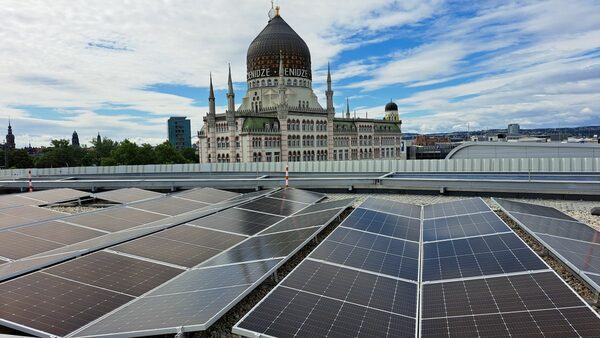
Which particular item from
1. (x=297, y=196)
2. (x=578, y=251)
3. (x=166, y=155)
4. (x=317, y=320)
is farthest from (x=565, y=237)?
(x=166, y=155)

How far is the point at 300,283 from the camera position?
28.9 ft

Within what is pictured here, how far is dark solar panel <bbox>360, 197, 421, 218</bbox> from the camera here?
55.1ft

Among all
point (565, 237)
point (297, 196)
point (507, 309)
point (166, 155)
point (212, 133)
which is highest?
point (212, 133)

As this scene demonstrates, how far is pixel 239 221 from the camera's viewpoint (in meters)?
15.4

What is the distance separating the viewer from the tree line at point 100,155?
89.8 metres

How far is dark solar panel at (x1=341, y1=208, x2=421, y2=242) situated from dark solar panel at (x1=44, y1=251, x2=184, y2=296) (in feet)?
20.6

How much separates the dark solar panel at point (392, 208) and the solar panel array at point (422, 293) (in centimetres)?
396

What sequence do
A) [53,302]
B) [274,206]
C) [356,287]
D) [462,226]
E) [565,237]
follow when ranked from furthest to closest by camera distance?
[274,206] → [462,226] → [565,237] → [356,287] → [53,302]

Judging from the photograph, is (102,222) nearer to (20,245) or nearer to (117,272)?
(20,245)

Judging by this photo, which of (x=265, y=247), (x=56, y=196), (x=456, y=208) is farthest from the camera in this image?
(x=56, y=196)

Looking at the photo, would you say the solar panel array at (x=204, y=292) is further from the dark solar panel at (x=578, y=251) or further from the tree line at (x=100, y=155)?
the tree line at (x=100, y=155)

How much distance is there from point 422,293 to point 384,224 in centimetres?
578

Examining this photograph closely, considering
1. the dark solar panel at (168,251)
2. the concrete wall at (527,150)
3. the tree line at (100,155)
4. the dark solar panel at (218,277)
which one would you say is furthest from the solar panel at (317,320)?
the tree line at (100,155)

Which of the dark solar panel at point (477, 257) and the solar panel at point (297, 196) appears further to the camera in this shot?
the solar panel at point (297, 196)
